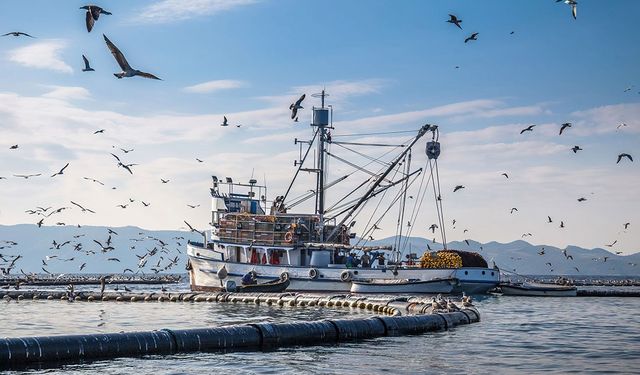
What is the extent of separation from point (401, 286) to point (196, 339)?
42217mm

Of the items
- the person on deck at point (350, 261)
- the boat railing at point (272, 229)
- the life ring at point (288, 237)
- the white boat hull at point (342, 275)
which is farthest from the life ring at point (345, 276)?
the life ring at point (288, 237)

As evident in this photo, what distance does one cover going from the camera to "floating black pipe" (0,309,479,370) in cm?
2584

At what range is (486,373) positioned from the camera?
83.9 feet

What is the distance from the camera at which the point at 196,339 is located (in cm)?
2986

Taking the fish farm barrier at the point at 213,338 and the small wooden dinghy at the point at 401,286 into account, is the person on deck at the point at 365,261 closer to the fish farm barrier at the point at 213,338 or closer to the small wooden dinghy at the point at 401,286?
the small wooden dinghy at the point at 401,286

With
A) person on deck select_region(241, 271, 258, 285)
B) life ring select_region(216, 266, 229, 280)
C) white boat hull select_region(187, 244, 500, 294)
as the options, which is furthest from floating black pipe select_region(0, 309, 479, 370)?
life ring select_region(216, 266, 229, 280)

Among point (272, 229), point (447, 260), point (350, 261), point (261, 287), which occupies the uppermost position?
point (272, 229)

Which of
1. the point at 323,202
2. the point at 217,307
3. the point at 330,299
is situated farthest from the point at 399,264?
the point at 217,307

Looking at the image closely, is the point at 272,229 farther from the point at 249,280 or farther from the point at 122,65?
the point at 122,65

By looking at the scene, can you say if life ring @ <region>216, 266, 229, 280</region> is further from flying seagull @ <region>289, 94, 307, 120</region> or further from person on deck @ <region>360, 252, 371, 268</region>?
flying seagull @ <region>289, 94, 307, 120</region>

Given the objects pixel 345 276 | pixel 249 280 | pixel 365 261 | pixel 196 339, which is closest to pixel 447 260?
pixel 365 261

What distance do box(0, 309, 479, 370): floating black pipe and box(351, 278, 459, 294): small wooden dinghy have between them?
30.9m

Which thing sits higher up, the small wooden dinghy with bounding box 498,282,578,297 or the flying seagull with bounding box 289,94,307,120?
the flying seagull with bounding box 289,94,307,120

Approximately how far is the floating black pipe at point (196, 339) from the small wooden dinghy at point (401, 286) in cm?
3094
